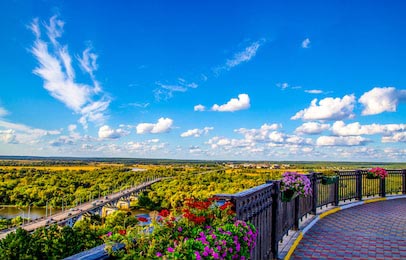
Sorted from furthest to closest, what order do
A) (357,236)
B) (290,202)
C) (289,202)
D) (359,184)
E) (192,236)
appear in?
(359,184), (357,236), (290,202), (289,202), (192,236)

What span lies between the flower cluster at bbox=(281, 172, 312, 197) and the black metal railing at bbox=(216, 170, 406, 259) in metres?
0.32

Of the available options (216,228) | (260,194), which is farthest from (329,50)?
(216,228)

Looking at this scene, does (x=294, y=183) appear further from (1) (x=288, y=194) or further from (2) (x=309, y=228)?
(2) (x=309, y=228)

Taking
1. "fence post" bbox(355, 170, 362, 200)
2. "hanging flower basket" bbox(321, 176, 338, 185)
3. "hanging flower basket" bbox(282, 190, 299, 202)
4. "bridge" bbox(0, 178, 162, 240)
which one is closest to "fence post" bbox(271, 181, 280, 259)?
"hanging flower basket" bbox(282, 190, 299, 202)

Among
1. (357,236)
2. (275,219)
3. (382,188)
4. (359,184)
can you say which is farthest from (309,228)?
(382,188)

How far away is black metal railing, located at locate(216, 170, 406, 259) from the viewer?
14.8ft

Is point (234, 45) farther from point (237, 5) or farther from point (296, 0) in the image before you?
point (296, 0)

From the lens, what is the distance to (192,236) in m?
3.06

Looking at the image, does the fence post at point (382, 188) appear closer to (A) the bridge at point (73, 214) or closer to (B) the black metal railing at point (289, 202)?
(B) the black metal railing at point (289, 202)

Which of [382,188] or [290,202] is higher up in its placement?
[290,202]

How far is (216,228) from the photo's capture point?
327 cm

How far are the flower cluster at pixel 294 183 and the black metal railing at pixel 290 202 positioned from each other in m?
0.32

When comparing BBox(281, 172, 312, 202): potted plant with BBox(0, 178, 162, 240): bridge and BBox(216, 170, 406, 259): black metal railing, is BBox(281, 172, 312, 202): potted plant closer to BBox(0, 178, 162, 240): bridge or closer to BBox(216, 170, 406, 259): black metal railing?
BBox(216, 170, 406, 259): black metal railing

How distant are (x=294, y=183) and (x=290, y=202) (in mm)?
1066
